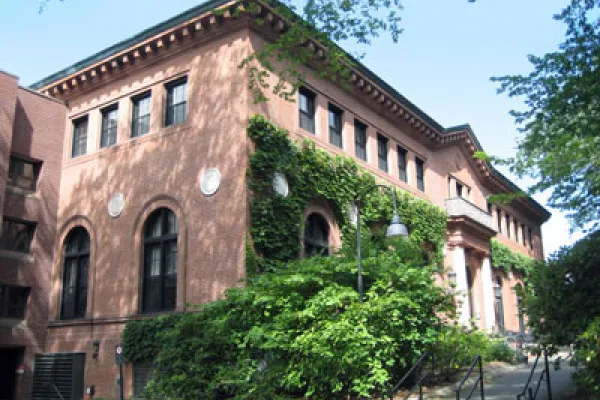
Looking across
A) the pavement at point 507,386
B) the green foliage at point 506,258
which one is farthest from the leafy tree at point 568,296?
the green foliage at point 506,258

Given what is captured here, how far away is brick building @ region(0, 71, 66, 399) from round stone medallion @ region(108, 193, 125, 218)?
3202 mm

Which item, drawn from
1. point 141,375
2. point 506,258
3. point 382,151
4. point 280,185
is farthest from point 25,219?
point 506,258

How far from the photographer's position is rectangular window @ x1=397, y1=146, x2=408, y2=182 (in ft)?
88.1

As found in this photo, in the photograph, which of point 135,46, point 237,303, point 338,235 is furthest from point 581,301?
point 135,46

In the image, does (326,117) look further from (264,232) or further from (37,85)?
(37,85)

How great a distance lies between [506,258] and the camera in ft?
118

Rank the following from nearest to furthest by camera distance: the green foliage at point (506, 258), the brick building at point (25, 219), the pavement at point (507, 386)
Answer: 1. the pavement at point (507, 386)
2. the brick building at point (25, 219)
3. the green foliage at point (506, 258)

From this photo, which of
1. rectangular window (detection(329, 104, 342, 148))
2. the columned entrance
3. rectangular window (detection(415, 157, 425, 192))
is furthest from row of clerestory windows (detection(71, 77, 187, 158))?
Answer: the columned entrance

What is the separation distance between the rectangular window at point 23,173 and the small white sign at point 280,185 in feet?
32.2

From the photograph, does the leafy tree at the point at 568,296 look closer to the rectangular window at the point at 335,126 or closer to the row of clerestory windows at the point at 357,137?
the row of clerestory windows at the point at 357,137

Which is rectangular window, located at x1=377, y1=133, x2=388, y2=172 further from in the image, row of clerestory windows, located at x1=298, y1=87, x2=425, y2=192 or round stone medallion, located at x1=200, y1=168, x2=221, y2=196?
round stone medallion, located at x1=200, y1=168, x2=221, y2=196

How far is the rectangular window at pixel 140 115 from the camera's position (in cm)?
2125

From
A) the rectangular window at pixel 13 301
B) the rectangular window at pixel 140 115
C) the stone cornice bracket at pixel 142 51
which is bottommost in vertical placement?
the rectangular window at pixel 13 301

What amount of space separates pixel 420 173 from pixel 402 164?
1788mm
